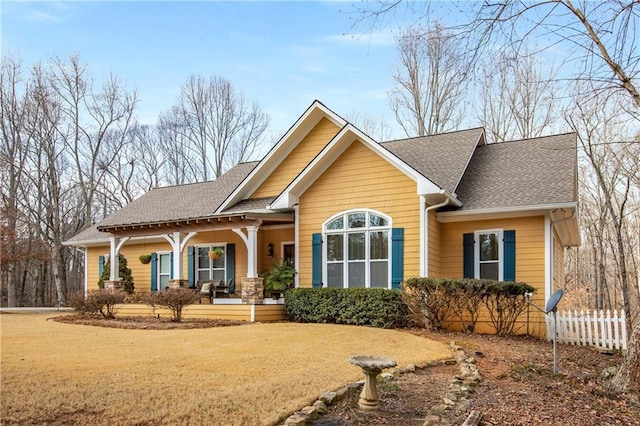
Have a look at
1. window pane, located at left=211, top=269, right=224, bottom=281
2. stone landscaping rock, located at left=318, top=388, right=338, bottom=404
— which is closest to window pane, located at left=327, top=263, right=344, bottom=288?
window pane, located at left=211, top=269, right=224, bottom=281

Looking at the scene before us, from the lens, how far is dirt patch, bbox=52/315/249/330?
41.4 ft

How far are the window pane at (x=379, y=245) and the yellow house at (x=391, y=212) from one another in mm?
26

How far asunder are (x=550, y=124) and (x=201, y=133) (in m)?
20.4

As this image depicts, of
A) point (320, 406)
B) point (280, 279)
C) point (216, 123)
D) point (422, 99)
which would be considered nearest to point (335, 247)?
point (280, 279)

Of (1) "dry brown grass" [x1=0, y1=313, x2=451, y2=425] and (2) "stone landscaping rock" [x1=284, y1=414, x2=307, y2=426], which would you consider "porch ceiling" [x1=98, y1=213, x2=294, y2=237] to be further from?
(2) "stone landscaping rock" [x1=284, y1=414, x2=307, y2=426]

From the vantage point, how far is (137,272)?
20281 mm

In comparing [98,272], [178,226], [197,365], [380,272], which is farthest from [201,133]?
[197,365]

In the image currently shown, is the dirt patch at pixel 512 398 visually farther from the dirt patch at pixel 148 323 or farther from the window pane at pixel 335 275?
the dirt patch at pixel 148 323

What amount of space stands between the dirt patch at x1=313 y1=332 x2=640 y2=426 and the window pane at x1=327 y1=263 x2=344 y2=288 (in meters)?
5.14

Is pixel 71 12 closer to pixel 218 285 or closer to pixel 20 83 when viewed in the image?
pixel 218 285

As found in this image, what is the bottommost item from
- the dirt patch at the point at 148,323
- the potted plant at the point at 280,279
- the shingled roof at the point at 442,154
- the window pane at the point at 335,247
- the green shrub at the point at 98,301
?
the dirt patch at the point at 148,323

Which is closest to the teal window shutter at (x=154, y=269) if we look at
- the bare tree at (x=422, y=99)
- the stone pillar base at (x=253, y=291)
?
the stone pillar base at (x=253, y=291)

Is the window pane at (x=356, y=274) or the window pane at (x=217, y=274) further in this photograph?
the window pane at (x=217, y=274)

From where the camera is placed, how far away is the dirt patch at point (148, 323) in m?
12.6
